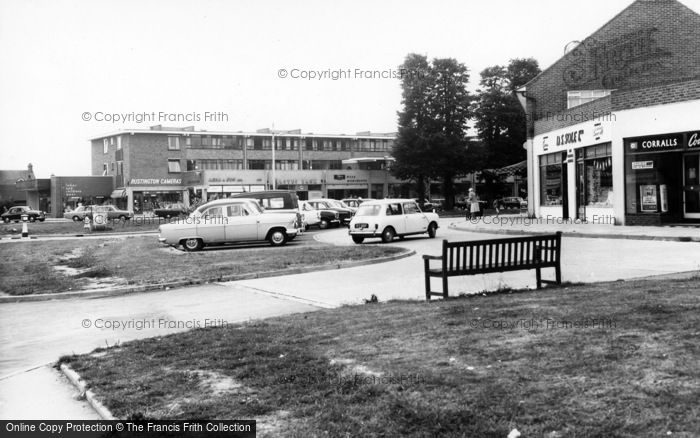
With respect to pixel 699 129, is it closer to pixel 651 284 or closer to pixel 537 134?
pixel 537 134

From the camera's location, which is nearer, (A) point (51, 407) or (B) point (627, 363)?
(B) point (627, 363)

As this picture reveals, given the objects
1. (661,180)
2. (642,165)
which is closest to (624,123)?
(642,165)

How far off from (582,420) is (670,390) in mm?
825

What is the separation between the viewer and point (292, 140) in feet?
285

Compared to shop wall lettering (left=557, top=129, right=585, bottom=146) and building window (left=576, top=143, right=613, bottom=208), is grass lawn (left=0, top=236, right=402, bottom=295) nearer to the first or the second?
building window (left=576, top=143, right=613, bottom=208)

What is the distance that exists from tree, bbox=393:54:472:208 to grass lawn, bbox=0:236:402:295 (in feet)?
134

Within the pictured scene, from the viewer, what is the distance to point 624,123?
25438 millimetres

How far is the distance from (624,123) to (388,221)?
401 inches

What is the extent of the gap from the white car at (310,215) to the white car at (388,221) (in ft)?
37.2

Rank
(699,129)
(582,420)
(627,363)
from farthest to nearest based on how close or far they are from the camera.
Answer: (699,129)
(627,363)
(582,420)

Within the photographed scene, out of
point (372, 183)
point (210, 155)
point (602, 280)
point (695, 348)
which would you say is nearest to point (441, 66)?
point (372, 183)

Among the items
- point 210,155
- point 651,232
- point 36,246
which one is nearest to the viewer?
point 651,232

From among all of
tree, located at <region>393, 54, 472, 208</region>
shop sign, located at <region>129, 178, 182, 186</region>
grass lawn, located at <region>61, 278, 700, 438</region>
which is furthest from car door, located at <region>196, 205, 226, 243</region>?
shop sign, located at <region>129, 178, 182, 186</region>

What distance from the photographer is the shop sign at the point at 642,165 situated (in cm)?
2509
